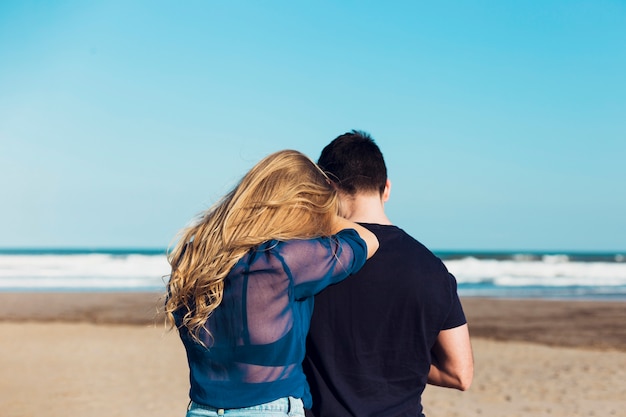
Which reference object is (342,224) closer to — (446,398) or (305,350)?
(305,350)

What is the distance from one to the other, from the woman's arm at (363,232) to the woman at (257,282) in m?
0.06

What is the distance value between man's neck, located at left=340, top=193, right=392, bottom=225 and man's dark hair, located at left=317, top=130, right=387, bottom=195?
0.08 feet

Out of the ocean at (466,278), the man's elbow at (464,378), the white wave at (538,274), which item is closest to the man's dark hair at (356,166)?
the man's elbow at (464,378)

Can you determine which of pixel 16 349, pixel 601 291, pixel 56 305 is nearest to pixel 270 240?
pixel 16 349

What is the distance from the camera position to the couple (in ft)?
6.69

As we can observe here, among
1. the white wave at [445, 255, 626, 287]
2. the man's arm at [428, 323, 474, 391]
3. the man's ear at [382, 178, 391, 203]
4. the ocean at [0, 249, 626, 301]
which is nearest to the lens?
the man's arm at [428, 323, 474, 391]

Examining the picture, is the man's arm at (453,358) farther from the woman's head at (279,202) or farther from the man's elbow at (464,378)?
the woman's head at (279,202)

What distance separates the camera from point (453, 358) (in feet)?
8.04

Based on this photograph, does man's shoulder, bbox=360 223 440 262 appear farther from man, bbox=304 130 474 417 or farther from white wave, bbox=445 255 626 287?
white wave, bbox=445 255 626 287

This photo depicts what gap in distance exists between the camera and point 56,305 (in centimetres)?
1789

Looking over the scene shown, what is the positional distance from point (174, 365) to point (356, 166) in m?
8.06

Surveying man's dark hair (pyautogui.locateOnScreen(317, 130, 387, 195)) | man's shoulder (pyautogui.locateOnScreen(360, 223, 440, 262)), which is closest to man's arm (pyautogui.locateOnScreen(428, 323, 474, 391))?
man's shoulder (pyautogui.locateOnScreen(360, 223, 440, 262))

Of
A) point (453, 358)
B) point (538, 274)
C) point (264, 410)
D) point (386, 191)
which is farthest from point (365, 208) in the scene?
point (538, 274)

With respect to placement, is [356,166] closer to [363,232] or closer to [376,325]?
[363,232]
